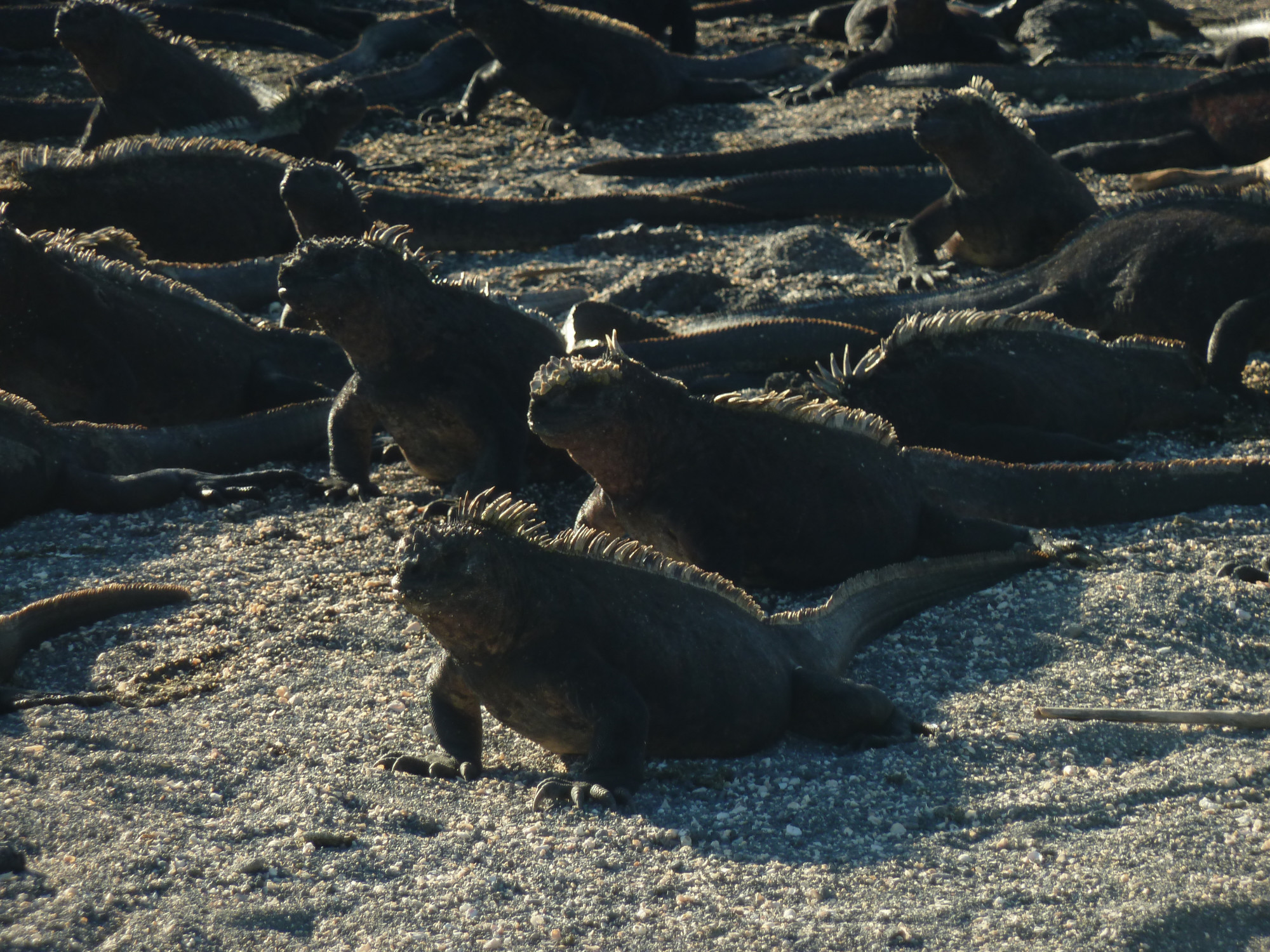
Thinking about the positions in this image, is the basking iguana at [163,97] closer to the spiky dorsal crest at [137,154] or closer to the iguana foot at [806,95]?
the spiky dorsal crest at [137,154]

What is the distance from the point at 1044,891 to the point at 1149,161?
8.25 m

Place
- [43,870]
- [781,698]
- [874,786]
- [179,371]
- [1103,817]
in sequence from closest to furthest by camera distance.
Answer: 1. [43,870]
2. [1103,817]
3. [874,786]
4. [781,698]
5. [179,371]

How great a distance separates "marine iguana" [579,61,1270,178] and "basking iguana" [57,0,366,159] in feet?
6.17

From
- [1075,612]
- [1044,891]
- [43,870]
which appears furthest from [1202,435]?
[43,870]

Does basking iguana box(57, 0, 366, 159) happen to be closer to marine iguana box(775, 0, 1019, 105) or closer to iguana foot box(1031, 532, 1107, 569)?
marine iguana box(775, 0, 1019, 105)

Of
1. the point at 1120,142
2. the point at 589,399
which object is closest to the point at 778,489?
the point at 589,399

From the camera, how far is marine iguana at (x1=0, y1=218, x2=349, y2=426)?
6211mm

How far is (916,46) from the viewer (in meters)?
13.0

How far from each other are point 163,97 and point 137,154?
159 cm

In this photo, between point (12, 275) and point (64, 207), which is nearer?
point (12, 275)

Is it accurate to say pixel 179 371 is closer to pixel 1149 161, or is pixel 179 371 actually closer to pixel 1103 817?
pixel 1103 817

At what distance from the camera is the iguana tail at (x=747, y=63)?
12.8 m

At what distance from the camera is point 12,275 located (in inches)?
241

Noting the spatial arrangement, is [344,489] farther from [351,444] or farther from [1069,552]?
[1069,552]
